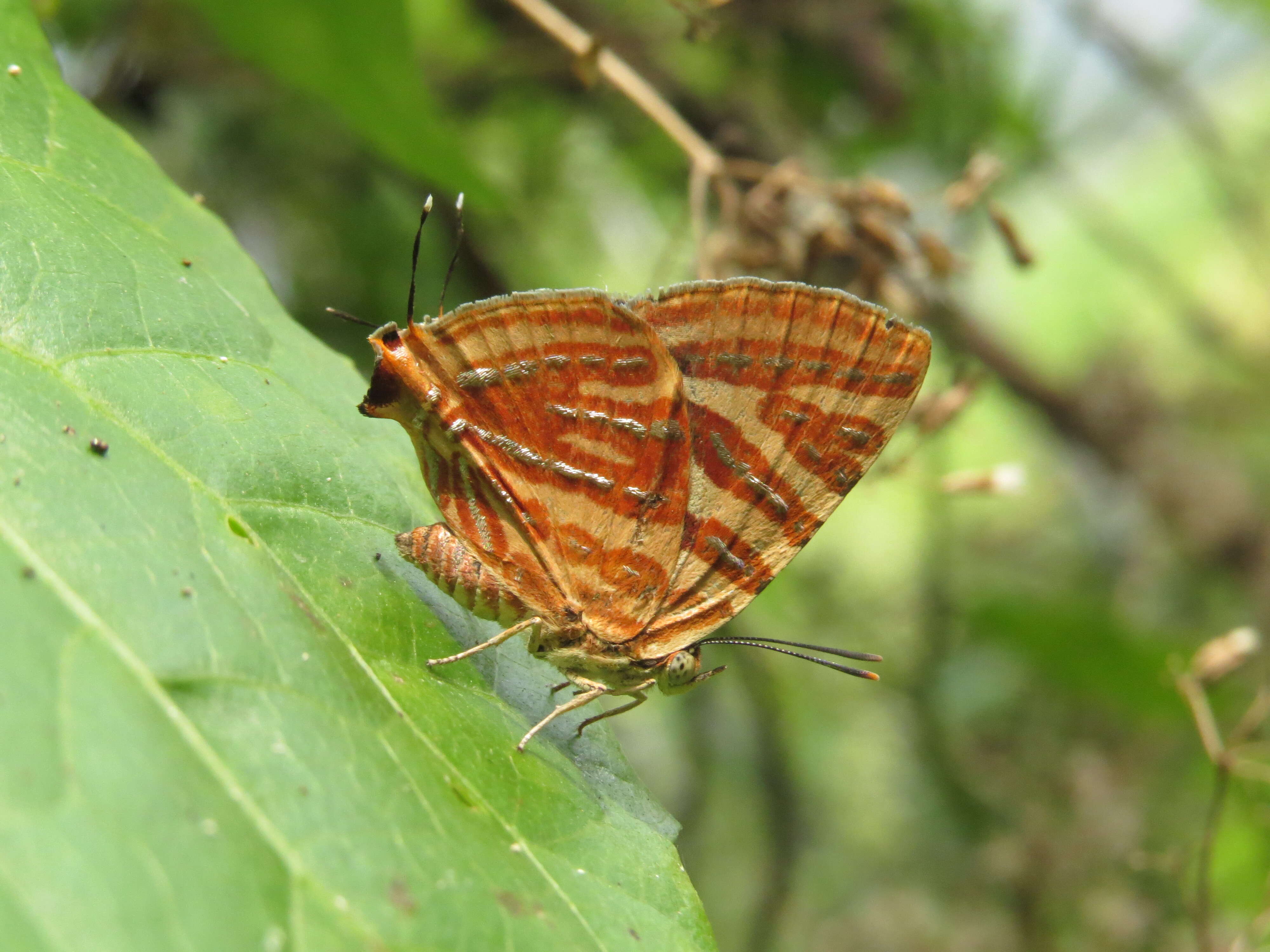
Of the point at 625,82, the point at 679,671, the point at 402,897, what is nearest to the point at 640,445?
the point at 679,671

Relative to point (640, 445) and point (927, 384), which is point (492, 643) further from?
point (927, 384)

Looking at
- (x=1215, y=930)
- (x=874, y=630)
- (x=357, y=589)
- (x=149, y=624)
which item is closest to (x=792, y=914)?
(x=874, y=630)

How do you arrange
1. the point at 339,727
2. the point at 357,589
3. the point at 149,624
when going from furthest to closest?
1. the point at 357,589
2. the point at 339,727
3. the point at 149,624

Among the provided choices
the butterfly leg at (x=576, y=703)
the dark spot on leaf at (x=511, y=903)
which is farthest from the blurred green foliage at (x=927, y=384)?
the dark spot on leaf at (x=511, y=903)

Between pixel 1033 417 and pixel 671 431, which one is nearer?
pixel 671 431

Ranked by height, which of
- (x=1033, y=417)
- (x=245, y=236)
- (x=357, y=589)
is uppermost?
(x=1033, y=417)

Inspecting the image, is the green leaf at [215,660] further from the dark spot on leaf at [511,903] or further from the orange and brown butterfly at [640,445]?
the orange and brown butterfly at [640,445]

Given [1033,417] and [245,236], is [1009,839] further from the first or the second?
[245,236]
